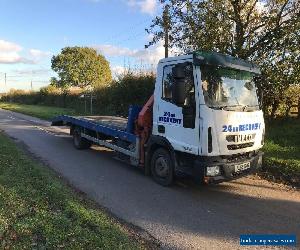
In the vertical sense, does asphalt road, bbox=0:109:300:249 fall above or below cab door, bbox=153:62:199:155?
below

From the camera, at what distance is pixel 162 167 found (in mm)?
8750

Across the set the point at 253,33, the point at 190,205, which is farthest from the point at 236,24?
the point at 190,205

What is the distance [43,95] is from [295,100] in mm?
48028

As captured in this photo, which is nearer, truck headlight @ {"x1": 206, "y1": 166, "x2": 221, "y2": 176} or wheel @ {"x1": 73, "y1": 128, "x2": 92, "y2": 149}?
truck headlight @ {"x1": 206, "y1": 166, "x2": 221, "y2": 176}

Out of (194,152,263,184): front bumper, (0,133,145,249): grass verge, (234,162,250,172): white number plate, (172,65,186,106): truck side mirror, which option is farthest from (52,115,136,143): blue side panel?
(234,162,250,172): white number plate

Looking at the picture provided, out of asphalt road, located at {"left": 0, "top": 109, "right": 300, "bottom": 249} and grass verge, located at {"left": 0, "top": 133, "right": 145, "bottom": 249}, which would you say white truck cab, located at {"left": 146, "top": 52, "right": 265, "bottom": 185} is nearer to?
asphalt road, located at {"left": 0, "top": 109, "right": 300, "bottom": 249}

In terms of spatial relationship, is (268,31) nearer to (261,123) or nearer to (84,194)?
(261,123)

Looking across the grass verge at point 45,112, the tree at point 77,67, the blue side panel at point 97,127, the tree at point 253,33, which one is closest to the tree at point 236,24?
the tree at point 253,33

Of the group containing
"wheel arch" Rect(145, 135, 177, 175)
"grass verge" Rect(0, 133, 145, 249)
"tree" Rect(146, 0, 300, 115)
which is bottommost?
"grass verge" Rect(0, 133, 145, 249)

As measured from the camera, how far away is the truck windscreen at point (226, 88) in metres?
7.78

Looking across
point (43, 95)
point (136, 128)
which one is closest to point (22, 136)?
point (136, 128)

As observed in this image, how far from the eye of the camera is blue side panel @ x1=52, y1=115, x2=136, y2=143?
9.98 meters

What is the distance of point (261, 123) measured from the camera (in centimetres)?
857

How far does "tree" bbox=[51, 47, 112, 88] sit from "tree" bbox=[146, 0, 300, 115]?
49.6 meters
